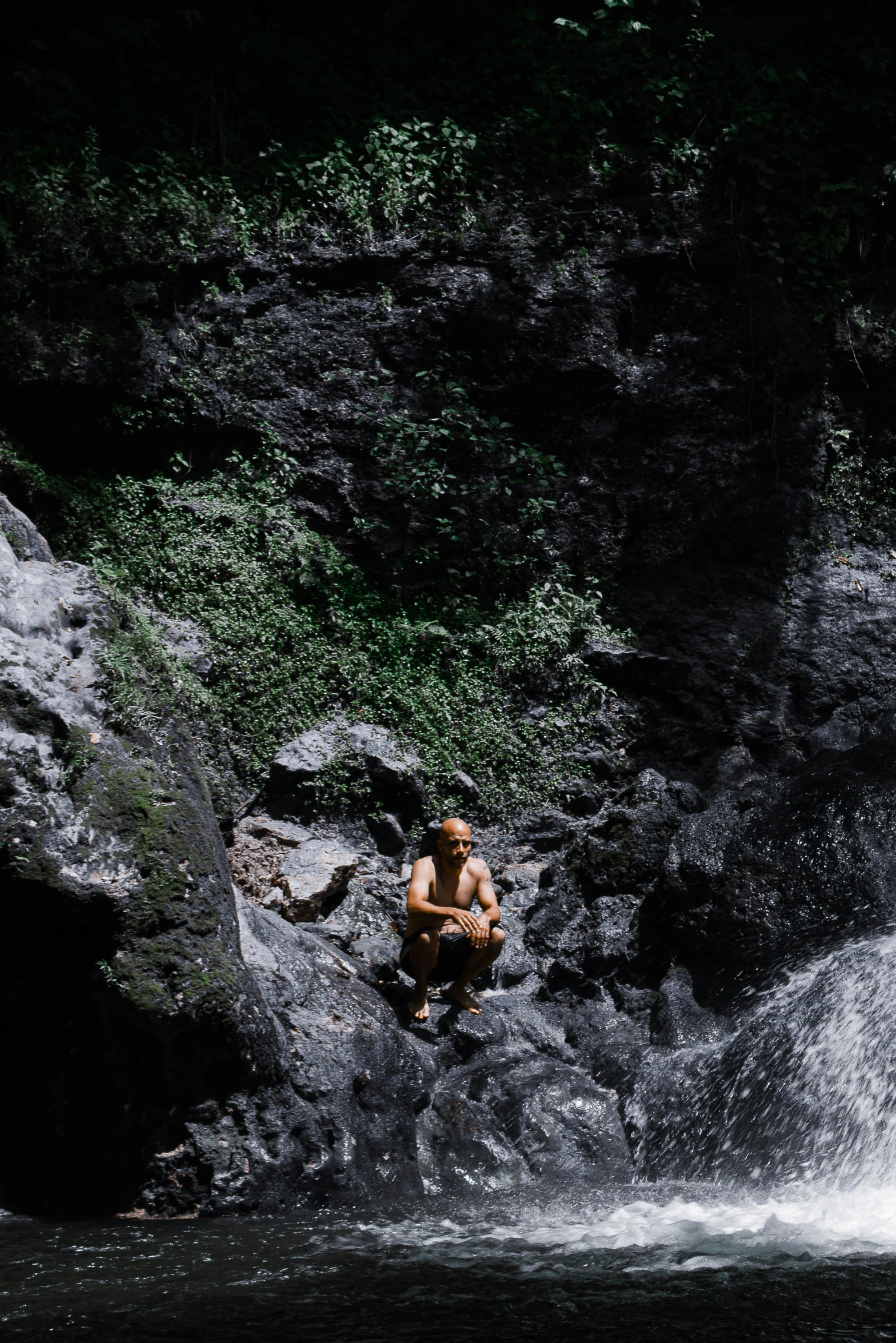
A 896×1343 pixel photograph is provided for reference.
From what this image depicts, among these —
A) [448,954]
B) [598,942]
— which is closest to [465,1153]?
[448,954]

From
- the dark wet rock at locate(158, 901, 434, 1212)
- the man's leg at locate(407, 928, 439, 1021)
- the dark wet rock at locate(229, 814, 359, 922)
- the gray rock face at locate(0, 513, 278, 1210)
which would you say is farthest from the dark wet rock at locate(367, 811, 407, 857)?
the gray rock face at locate(0, 513, 278, 1210)

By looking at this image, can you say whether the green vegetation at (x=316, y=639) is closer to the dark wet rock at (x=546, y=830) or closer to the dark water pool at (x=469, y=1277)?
the dark wet rock at (x=546, y=830)

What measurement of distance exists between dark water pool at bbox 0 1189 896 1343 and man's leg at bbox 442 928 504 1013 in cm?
193

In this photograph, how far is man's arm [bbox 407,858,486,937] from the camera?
634 centimetres

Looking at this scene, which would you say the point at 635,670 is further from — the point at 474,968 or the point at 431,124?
the point at 431,124

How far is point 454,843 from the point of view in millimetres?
6539

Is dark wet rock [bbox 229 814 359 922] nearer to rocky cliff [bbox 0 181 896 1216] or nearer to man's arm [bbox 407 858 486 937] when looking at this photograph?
rocky cliff [bbox 0 181 896 1216]

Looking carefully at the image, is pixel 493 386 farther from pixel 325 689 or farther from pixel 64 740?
pixel 64 740

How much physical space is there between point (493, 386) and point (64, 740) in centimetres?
586

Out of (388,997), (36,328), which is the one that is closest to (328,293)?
(36,328)

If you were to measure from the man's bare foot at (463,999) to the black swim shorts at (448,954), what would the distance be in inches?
4.5

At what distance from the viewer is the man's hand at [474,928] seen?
632cm

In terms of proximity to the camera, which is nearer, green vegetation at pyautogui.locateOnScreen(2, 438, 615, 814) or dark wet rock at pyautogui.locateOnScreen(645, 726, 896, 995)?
dark wet rock at pyautogui.locateOnScreen(645, 726, 896, 995)

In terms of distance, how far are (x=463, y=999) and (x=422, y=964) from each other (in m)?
0.40
